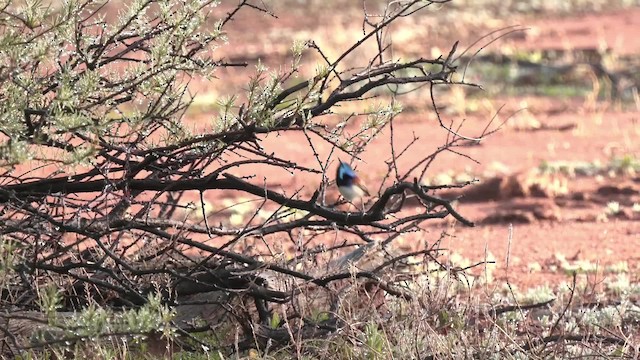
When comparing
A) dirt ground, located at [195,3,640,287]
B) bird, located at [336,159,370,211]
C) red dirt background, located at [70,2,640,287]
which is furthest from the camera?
red dirt background, located at [70,2,640,287]

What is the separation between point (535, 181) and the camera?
32.8 feet

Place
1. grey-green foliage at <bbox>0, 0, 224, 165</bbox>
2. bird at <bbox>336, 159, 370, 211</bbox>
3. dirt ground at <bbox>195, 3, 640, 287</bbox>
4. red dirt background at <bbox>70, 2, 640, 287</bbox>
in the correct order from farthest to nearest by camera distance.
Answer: red dirt background at <bbox>70, 2, 640, 287</bbox>
dirt ground at <bbox>195, 3, 640, 287</bbox>
bird at <bbox>336, 159, 370, 211</bbox>
grey-green foliage at <bbox>0, 0, 224, 165</bbox>

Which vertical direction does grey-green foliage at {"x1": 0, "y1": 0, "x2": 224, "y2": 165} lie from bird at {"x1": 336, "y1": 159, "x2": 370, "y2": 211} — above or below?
above

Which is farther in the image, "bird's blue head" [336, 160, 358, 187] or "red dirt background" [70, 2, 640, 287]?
"red dirt background" [70, 2, 640, 287]

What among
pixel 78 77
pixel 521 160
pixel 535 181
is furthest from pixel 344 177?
pixel 521 160

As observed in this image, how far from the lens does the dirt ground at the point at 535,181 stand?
7793 mm

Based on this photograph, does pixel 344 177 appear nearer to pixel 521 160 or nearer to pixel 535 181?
pixel 535 181

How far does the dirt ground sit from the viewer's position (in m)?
7.79

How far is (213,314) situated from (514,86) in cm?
1159

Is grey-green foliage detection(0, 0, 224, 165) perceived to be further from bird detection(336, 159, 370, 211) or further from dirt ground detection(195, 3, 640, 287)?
dirt ground detection(195, 3, 640, 287)

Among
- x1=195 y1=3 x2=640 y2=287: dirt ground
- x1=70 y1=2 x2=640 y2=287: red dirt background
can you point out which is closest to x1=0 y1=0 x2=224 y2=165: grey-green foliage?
x1=70 y1=2 x2=640 y2=287: red dirt background

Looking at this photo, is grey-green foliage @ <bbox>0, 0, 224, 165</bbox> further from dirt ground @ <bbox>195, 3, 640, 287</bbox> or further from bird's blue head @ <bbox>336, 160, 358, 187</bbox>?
dirt ground @ <bbox>195, 3, 640, 287</bbox>

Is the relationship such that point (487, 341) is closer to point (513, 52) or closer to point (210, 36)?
point (210, 36)

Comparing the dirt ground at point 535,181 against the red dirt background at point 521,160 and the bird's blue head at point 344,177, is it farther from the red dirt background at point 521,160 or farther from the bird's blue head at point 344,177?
the bird's blue head at point 344,177
